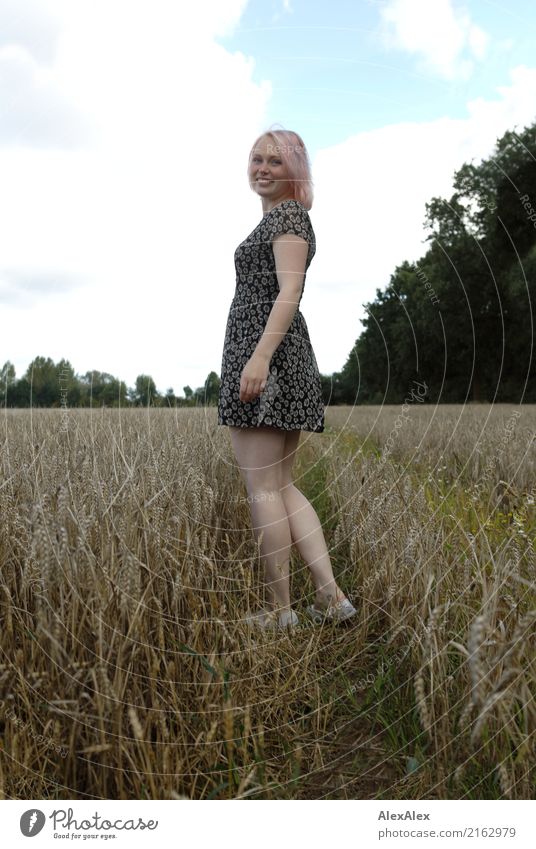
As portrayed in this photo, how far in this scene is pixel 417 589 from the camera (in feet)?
6.45

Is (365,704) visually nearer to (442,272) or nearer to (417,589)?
(417,589)

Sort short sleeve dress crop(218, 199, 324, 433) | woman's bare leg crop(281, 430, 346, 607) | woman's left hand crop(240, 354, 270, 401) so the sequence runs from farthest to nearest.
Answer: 1. woman's bare leg crop(281, 430, 346, 607)
2. short sleeve dress crop(218, 199, 324, 433)
3. woman's left hand crop(240, 354, 270, 401)

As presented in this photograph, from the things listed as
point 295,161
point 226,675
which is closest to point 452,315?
point 295,161

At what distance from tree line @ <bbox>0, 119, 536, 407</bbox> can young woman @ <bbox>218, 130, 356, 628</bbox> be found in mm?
352

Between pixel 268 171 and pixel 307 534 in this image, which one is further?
pixel 307 534

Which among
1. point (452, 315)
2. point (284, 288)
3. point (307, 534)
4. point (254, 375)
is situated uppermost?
point (452, 315)

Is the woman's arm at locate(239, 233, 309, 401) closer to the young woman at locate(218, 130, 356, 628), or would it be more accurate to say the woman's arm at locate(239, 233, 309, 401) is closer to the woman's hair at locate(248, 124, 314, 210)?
the young woman at locate(218, 130, 356, 628)

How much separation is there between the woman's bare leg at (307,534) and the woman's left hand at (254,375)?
0.33 m

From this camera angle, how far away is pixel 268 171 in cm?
213

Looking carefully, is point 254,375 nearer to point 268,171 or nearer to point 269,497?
point 269,497

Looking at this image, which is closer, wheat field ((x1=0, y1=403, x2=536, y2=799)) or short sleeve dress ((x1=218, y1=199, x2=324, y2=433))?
wheat field ((x1=0, y1=403, x2=536, y2=799))

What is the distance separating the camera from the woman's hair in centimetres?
211

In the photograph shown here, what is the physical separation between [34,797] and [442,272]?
27.8ft

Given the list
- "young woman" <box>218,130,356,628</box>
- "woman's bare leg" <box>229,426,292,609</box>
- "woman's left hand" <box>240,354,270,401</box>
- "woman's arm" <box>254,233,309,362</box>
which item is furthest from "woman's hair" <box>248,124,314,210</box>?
"woman's bare leg" <box>229,426,292,609</box>
